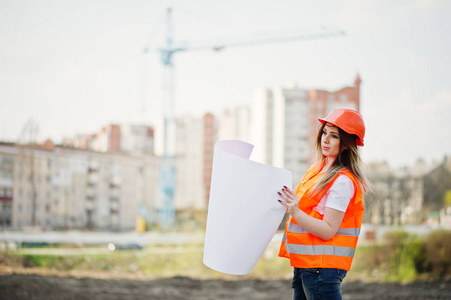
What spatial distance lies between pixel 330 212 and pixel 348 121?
0.30 m

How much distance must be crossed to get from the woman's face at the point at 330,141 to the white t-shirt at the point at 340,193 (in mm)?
109

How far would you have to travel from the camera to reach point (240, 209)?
4.83 ft

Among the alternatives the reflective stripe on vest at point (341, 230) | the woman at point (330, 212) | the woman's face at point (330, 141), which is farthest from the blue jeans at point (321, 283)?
the woman's face at point (330, 141)

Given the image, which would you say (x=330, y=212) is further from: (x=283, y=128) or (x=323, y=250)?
(x=283, y=128)

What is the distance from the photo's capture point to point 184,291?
5016 mm

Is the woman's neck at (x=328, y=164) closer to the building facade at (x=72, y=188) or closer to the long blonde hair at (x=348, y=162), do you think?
the long blonde hair at (x=348, y=162)

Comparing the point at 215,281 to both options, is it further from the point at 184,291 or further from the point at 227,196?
the point at 227,196

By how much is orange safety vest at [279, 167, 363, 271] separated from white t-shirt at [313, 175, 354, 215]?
Result: 2 centimetres

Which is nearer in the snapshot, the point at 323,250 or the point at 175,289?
the point at 323,250

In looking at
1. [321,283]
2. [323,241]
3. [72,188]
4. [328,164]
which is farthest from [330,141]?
[72,188]

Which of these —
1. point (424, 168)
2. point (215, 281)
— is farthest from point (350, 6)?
point (215, 281)

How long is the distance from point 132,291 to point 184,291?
58cm

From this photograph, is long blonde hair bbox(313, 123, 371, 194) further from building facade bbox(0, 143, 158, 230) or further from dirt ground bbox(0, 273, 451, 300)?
building facade bbox(0, 143, 158, 230)

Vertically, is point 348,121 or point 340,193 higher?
point 348,121
